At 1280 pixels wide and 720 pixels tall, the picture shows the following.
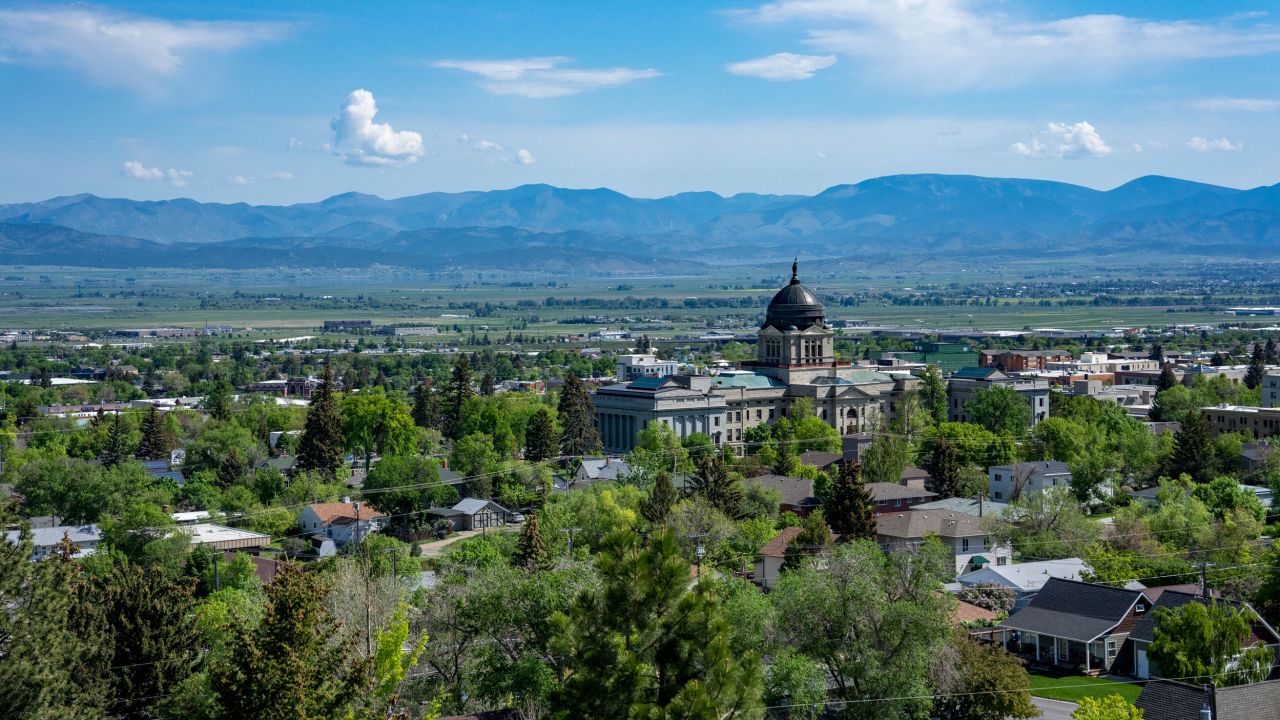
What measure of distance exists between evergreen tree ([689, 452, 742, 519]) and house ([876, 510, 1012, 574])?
5.17 meters

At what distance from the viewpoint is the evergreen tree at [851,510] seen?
50719mm

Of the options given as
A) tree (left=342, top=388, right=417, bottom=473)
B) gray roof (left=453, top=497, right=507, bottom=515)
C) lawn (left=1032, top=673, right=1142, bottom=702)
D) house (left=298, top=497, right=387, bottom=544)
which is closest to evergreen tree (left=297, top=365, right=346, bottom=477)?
tree (left=342, top=388, right=417, bottom=473)

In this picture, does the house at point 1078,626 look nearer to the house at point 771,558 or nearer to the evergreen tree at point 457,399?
the house at point 771,558

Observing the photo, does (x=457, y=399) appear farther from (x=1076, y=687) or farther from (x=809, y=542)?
(x=1076, y=687)

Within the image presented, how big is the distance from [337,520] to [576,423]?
21.1 m

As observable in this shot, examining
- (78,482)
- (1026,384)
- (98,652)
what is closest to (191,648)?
(98,652)

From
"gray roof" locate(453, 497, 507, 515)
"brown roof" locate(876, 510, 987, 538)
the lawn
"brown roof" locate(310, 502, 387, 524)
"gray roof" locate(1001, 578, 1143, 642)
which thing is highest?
"gray roof" locate(1001, 578, 1143, 642)

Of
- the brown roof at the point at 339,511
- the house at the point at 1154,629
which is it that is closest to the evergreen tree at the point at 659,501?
the brown roof at the point at 339,511

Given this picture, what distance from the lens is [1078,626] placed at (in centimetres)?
3916

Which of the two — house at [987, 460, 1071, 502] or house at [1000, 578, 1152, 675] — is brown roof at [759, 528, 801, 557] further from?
house at [987, 460, 1071, 502]

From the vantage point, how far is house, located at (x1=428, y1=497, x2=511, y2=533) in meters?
64.7

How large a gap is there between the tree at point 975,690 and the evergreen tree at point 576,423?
4811cm

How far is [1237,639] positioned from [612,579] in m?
16.7

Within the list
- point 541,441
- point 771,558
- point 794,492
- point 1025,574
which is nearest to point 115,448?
point 541,441
